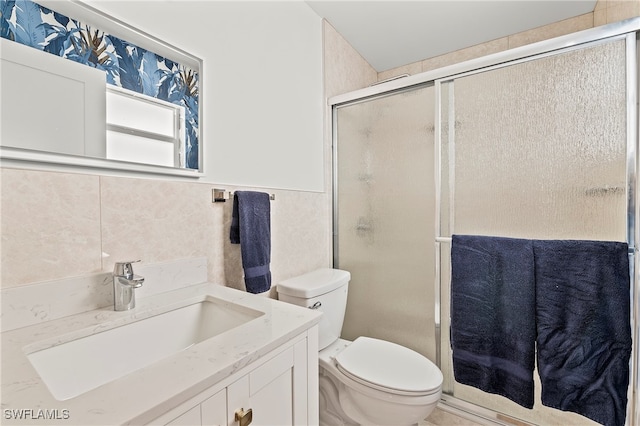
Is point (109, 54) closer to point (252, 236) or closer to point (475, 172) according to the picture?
point (252, 236)

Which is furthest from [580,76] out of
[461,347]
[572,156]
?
[461,347]

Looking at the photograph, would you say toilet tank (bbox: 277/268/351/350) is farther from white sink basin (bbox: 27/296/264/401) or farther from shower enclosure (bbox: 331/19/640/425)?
white sink basin (bbox: 27/296/264/401)

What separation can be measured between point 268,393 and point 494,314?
1.05 metres

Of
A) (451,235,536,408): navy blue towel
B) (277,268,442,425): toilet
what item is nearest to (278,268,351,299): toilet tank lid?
(277,268,442,425): toilet

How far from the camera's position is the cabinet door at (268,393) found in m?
0.61

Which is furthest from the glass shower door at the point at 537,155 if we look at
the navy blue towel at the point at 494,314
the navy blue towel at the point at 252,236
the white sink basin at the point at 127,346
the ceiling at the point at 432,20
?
the white sink basin at the point at 127,346

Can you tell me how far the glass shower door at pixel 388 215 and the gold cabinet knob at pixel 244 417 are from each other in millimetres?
1172

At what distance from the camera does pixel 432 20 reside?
6.09ft

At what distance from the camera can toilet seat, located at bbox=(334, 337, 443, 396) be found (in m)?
1.18

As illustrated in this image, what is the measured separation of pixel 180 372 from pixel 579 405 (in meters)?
1.43

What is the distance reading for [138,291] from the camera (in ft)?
3.04

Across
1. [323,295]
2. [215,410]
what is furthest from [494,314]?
[215,410]

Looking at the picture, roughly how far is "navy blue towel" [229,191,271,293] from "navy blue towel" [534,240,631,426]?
110cm

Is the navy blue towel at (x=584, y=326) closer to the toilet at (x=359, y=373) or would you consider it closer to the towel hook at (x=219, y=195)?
the toilet at (x=359, y=373)
